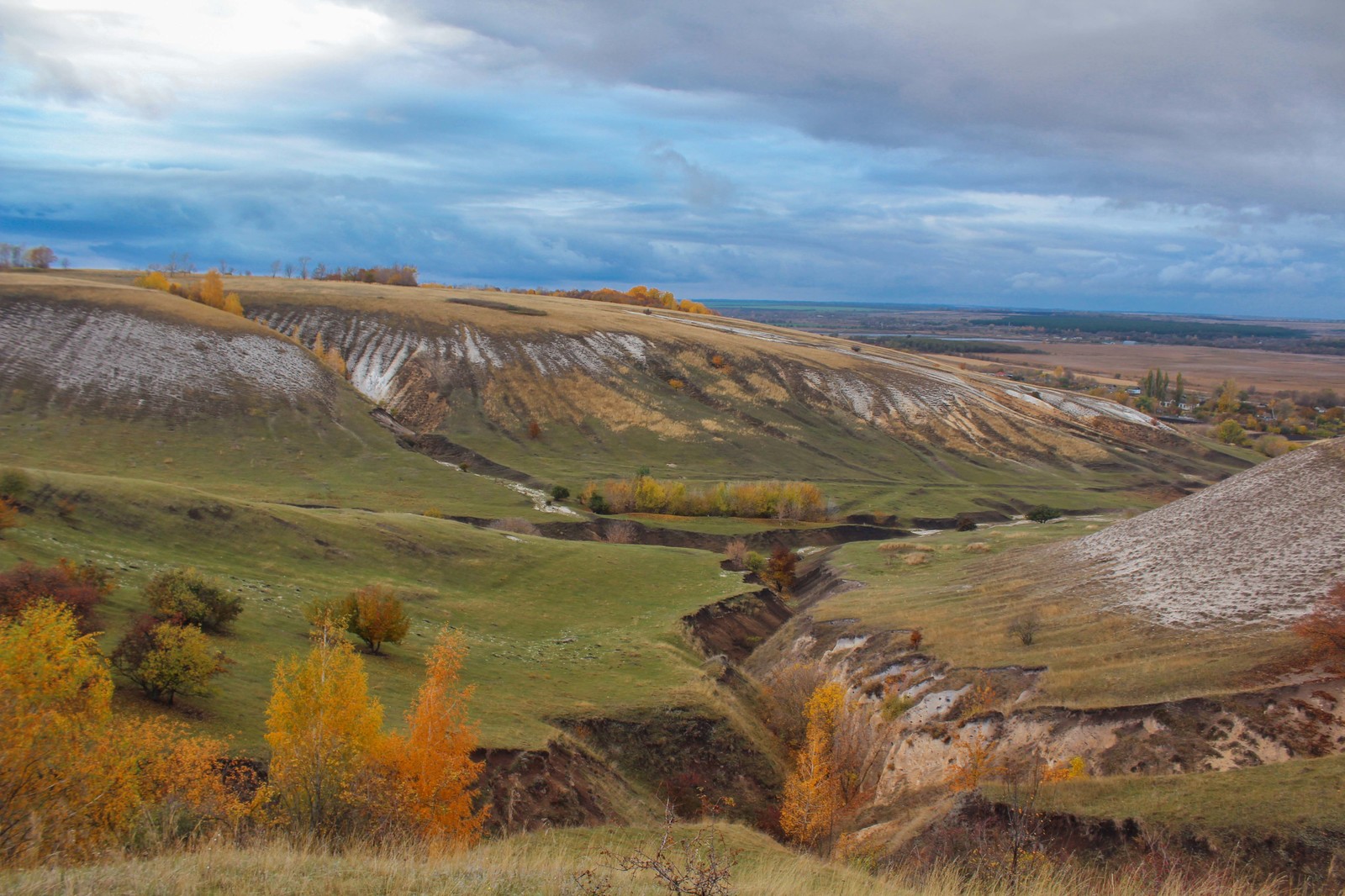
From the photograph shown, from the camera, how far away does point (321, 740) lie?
56.7 feet

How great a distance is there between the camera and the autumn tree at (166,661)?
78.1 ft

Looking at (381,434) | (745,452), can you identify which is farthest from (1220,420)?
(381,434)

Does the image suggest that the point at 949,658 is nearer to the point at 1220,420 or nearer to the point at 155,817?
the point at 155,817

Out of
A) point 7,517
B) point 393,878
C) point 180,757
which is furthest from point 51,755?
point 7,517

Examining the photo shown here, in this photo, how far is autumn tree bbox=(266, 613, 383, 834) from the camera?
17.0m

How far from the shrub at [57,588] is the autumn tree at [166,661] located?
5.76ft

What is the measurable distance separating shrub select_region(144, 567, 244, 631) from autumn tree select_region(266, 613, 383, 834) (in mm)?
13544

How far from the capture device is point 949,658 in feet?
119

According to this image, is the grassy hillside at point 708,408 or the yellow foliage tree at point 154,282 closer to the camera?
the grassy hillside at point 708,408

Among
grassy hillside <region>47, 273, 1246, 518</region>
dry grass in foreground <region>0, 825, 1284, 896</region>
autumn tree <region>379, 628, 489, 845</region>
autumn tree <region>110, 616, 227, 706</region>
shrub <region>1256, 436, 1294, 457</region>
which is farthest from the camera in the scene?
shrub <region>1256, 436, 1294, 457</region>

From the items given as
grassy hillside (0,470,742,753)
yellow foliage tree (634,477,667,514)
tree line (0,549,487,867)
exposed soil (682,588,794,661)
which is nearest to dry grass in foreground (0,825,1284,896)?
tree line (0,549,487,867)

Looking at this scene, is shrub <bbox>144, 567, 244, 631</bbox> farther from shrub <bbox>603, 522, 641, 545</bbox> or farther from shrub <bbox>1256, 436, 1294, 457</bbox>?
shrub <bbox>1256, 436, 1294, 457</bbox>

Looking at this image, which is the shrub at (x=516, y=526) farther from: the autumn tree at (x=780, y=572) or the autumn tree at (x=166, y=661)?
the autumn tree at (x=166, y=661)

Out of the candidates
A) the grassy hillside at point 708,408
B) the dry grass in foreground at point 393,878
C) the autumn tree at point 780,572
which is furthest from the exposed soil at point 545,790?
the grassy hillside at point 708,408
